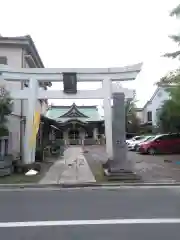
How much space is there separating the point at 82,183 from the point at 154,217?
6.42 metres

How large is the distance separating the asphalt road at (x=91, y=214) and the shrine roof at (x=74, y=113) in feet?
137

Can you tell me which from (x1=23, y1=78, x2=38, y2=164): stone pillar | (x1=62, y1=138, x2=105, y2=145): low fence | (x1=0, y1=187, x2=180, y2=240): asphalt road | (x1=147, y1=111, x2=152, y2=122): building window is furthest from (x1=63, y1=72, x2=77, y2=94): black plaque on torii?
(x1=147, y1=111, x2=152, y2=122): building window

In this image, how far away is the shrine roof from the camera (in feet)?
182

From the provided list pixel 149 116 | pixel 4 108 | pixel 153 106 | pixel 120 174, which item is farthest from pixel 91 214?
pixel 149 116

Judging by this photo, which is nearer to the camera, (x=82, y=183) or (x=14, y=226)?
(x=14, y=226)

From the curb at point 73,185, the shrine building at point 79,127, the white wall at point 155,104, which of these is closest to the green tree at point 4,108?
the curb at point 73,185

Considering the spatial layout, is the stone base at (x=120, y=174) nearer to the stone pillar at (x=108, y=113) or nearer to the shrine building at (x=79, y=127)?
the stone pillar at (x=108, y=113)

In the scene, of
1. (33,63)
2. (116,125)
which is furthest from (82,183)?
(33,63)

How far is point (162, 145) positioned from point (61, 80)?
12.4m

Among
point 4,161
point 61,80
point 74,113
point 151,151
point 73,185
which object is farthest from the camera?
point 74,113

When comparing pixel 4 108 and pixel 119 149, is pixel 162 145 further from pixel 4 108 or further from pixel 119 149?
pixel 4 108

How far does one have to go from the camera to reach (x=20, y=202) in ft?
32.8

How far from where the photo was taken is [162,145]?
28.3 meters

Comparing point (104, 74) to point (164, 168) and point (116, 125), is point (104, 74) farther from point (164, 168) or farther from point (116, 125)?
point (164, 168)
